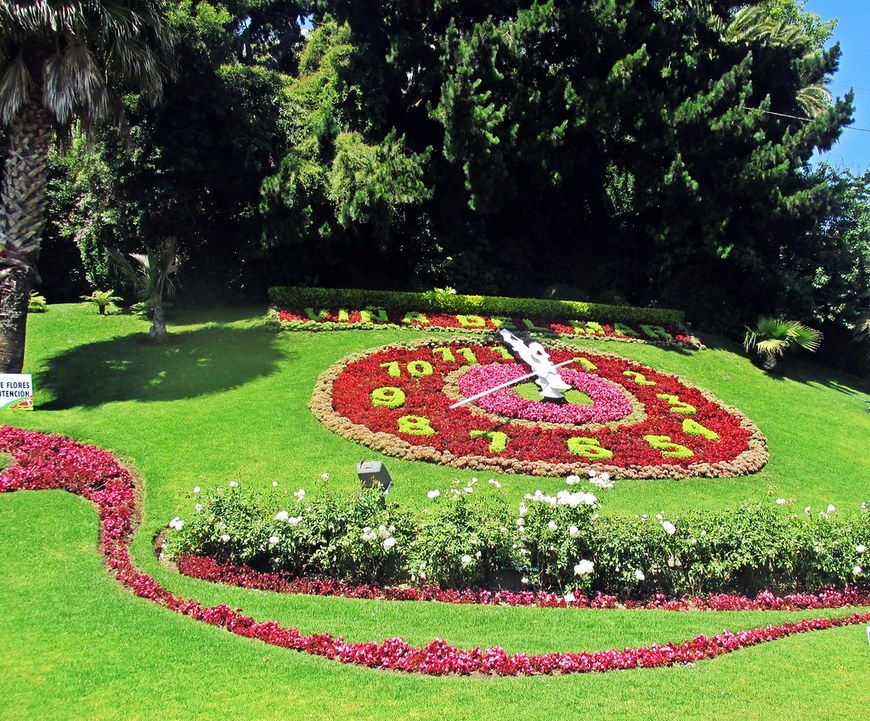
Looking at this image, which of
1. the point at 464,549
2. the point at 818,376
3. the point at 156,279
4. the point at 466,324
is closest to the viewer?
the point at 464,549

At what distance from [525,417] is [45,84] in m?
10.2

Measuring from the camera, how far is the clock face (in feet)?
38.0

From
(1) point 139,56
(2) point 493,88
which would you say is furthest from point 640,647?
(2) point 493,88

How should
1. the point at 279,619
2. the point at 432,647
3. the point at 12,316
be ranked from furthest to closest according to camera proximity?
the point at 12,316
the point at 279,619
the point at 432,647

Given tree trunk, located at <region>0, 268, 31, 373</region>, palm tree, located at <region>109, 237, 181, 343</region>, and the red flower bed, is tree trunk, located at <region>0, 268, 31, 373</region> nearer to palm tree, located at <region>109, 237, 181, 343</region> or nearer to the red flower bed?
palm tree, located at <region>109, 237, 181, 343</region>

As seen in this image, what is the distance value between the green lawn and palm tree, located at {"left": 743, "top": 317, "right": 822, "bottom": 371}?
4.55 meters

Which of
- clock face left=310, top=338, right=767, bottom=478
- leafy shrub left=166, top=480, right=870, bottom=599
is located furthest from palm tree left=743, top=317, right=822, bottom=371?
leafy shrub left=166, top=480, right=870, bottom=599

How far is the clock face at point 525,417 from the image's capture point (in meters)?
11.6

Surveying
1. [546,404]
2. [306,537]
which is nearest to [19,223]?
[306,537]

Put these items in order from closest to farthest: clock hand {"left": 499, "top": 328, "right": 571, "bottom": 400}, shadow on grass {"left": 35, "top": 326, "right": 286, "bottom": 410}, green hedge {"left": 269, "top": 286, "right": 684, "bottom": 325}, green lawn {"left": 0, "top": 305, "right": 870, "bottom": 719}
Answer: green lawn {"left": 0, "top": 305, "right": 870, "bottom": 719}
shadow on grass {"left": 35, "top": 326, "right": 286, "bottom": 410}
clock hand {"left": 499, "top": 328, "right": 571, "bottom": 400}
green hedge {"left": 269, "top": 286, "right": 684, "bottom": 325}

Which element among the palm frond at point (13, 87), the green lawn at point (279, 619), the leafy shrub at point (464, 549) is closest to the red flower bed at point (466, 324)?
the green lawn at point (279, 619)

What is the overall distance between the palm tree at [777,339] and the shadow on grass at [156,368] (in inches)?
478

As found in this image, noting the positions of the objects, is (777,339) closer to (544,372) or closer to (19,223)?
(544,372)

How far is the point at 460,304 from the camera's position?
19.2 metres
